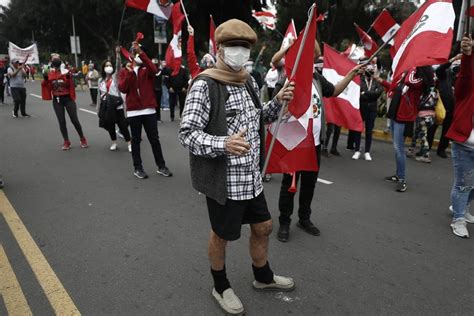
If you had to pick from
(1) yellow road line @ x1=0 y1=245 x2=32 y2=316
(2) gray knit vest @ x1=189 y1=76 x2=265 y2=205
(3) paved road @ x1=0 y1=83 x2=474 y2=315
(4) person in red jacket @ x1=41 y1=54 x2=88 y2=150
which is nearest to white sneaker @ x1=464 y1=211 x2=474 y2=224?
(3) paved road @ x1=0 y1=83 x2=474 y2=315

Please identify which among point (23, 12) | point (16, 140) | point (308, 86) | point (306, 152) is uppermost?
point (23, 12)

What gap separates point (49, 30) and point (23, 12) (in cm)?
337

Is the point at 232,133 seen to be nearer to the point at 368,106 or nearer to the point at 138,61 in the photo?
the point at 138,61

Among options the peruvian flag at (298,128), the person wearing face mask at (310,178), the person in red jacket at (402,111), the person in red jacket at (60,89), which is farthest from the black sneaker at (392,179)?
the person in red jacket at (60,89)

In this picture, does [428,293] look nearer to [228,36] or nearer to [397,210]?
[397,210]

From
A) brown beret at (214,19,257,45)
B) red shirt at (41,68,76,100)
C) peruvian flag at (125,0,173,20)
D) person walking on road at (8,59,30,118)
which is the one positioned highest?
peruvian flag at (125,0,173,20)

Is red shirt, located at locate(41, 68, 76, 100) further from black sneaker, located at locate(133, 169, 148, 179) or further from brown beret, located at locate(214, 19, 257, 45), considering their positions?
brown beret, located at locate(214, 19, 257, 45)

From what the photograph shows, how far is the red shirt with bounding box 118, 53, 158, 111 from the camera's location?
573cm

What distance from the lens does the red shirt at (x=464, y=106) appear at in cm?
351

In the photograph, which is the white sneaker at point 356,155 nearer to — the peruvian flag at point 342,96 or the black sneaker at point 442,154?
the black sneaker at point 442,154

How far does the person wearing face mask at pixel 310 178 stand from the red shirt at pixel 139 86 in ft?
8.74

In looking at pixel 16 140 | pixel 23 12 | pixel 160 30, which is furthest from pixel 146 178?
pixel 23 12

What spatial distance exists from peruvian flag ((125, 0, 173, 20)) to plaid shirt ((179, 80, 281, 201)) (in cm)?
359

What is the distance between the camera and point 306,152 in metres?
3.31
